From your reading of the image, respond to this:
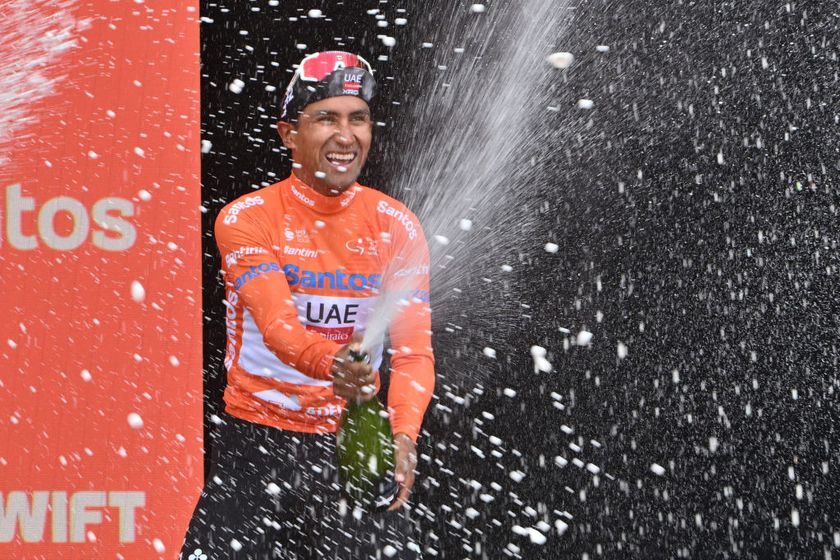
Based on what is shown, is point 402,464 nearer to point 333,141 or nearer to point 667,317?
point 333,141

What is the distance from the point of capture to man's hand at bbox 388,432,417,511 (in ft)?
8.28

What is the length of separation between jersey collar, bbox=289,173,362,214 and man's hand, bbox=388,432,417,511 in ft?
2.27

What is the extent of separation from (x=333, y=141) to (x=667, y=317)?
1.40 m

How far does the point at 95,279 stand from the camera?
9.18 feet

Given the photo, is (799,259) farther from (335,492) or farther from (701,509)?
(335,492)

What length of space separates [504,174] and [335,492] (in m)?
1.26

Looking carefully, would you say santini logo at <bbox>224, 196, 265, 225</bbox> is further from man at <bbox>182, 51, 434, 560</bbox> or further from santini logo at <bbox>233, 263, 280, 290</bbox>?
santini logo at <bbox>233, 263, 280, 290</bbox>

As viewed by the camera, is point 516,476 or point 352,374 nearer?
point 352,374

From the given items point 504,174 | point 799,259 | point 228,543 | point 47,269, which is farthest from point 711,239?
point 47,269

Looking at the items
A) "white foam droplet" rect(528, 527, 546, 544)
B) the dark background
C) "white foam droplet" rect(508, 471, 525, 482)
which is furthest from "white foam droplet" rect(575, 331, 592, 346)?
"white foam droplet" rect(528, 527, 546, 544)

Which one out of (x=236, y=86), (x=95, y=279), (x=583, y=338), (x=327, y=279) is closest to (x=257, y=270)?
(x=327, y=279)

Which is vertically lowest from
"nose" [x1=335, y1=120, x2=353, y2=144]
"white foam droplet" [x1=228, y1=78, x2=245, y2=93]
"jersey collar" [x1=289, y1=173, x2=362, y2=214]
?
"jersey collar" [x1=289, y1=173, x2=362, y2=214]

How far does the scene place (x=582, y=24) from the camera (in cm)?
323

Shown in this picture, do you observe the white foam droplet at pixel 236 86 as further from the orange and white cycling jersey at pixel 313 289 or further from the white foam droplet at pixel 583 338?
the white foam droplet at pixel 583 338
